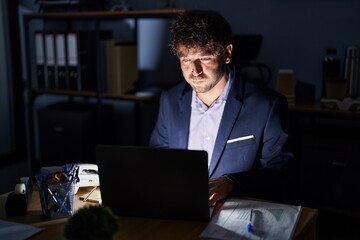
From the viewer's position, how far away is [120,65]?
314cm

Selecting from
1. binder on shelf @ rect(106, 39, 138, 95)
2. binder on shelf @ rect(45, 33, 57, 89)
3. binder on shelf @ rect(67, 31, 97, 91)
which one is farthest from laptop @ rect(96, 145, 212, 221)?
binder on shelf @ rect(45, 33, 57, 89)

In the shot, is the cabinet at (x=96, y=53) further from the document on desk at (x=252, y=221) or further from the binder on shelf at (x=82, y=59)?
the document on desk at (x=252, y=221)

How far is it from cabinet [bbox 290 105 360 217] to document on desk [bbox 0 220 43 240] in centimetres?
163

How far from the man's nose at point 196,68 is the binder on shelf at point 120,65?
1418 millimetres

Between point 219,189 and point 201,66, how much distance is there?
1.59 feet

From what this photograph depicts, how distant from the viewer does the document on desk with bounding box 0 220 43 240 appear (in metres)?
1.29

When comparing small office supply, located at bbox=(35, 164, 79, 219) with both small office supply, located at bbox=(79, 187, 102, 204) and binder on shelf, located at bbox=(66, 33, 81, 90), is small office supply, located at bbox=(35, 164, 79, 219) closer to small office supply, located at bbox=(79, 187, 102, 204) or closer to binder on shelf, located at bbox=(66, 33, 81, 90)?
small office supply, located at bbox=(79, 187, 102, 204)

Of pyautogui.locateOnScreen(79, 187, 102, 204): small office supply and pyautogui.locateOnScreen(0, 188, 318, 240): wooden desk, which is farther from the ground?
pyautogui.locateOnScreen(79, 187, 102, 204): small office supply

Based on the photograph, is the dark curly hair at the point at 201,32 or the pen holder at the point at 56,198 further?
the dark curly hair at the point at 201,32

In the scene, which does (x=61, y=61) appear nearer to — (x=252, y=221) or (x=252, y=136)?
(x=252, y=136)

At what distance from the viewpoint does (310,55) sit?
289 centimetres

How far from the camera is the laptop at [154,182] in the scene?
1321 mm

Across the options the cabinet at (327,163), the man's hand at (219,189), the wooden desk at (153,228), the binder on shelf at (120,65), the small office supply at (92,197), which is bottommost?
the cabinet at (327,163)

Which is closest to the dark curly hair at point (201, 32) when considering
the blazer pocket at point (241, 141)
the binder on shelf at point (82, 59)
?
the blazer pocket at point (241, 141)
